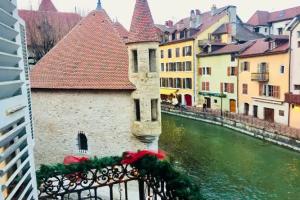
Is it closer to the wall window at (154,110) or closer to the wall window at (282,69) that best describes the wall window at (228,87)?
the wall window at (282,69)

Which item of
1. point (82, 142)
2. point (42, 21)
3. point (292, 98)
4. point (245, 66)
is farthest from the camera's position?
point (245, 66)

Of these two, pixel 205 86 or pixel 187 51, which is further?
pixel 187 51

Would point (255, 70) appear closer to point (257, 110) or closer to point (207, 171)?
point (257, 110)

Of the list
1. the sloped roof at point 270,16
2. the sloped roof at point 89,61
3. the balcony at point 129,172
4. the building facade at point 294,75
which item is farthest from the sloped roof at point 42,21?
the sloped roof at point 270,16

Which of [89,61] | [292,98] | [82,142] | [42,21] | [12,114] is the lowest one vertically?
[82,142]

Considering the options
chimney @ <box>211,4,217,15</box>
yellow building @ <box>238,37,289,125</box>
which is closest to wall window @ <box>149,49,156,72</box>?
yellow building @ <box>238,37,289,125</box>

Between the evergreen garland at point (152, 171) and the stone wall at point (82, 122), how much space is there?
35.8 feet

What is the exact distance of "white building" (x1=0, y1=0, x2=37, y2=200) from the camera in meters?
1.60

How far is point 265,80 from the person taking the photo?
2877 centimetres

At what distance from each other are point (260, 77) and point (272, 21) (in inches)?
934

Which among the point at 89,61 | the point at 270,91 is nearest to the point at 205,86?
the point at 270,91

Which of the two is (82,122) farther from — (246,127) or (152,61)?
(246,127)

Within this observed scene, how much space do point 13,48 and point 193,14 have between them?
4698 centimetres

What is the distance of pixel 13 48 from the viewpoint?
1.86 meters
